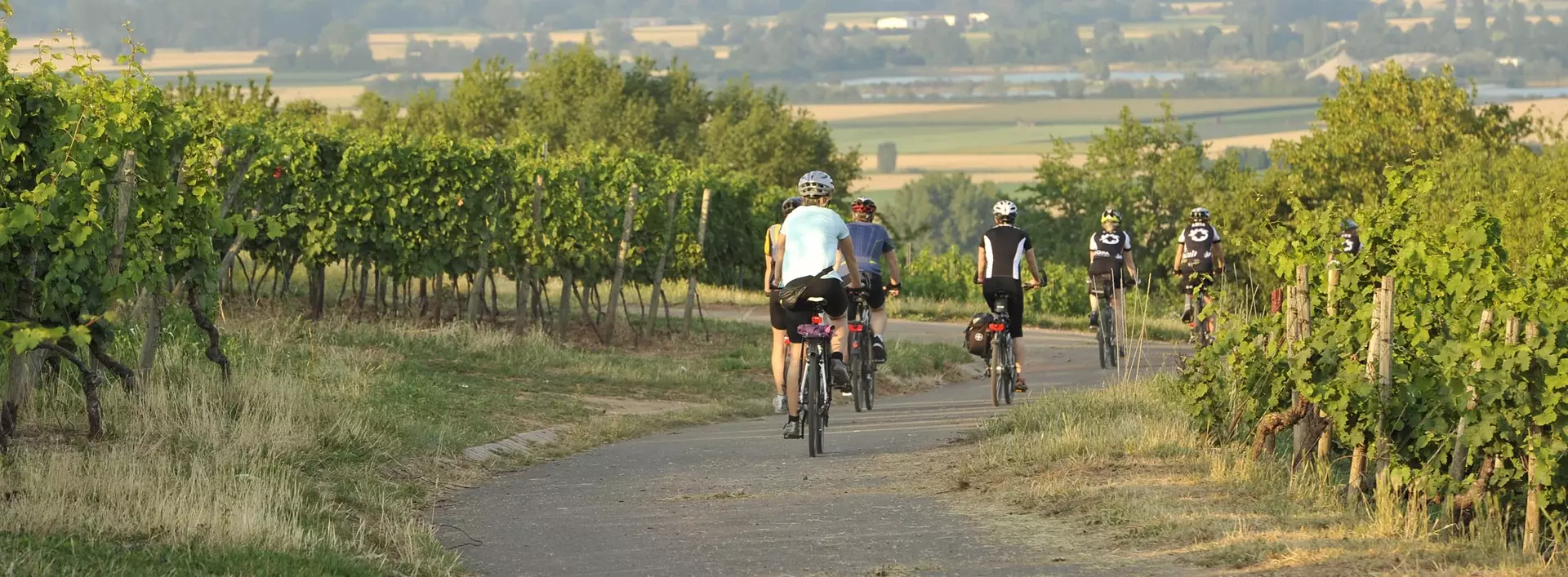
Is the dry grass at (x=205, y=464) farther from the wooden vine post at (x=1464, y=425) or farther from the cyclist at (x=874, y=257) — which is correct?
the wooden vine post at (x=1464, y=425)

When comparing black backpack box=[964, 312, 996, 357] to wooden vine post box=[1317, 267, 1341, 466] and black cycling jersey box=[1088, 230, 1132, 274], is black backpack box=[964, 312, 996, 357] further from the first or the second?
wooden vine post box=[1317, 267, 1341, 466]

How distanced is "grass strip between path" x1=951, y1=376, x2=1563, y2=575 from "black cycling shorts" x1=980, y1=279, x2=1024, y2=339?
13.0 ft

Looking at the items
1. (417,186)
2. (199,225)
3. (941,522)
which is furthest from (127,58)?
(417,186)

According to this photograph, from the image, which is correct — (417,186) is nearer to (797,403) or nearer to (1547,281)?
(797,403)

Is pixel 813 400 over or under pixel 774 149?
under

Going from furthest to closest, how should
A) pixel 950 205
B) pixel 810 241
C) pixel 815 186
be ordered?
pixel 950 205 → pixel 815 186 → pixel 810 241

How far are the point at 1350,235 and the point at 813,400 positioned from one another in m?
5.34

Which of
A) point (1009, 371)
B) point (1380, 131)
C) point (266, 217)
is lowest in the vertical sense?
point (1009, 371)

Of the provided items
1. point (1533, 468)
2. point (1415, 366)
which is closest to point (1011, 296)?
point (1415, 366)

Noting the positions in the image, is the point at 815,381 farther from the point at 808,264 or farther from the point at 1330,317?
the point at 1330,317

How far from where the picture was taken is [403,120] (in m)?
88.6

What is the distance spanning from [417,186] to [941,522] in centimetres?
1264

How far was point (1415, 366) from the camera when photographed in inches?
408

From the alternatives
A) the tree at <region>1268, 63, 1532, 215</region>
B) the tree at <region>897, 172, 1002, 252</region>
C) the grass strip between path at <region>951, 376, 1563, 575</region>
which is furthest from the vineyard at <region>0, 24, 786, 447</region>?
the tree at <region>897, 172, 1002, 252</region>
